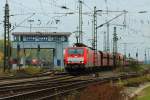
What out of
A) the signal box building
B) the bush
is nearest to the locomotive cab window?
the bush

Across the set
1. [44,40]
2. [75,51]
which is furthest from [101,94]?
[44,40]

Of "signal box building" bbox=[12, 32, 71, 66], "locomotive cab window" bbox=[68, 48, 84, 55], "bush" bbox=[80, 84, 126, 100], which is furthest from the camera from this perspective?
"signal box building" bbox=[12, 32, 71, 66]

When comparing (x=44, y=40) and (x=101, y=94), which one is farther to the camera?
(x=44, y=40)

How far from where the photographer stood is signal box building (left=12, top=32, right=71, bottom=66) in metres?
108

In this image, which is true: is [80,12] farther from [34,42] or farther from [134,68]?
[34,42]

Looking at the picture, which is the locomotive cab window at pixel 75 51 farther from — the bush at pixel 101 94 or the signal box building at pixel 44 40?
the signal box building at pixel 44 40

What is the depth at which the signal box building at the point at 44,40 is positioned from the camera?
355ft

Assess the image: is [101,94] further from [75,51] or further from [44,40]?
[44,40]

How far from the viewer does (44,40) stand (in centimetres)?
10925

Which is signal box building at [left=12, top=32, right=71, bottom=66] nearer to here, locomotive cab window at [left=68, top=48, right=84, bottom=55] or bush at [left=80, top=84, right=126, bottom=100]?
locomotive cab window at [left=68, top=48, right=84, bottom=55]

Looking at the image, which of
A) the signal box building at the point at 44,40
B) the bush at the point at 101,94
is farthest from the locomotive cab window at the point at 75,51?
the signal box building at the point at 44,40

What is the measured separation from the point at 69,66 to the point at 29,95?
31.5 m

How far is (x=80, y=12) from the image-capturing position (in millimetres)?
59469

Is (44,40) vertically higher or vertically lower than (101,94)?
higher
